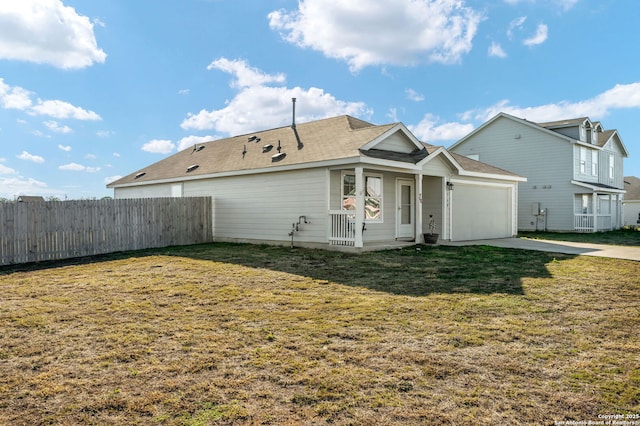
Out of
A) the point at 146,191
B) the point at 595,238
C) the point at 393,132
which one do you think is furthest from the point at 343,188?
the point at 595,238

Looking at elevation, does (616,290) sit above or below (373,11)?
below

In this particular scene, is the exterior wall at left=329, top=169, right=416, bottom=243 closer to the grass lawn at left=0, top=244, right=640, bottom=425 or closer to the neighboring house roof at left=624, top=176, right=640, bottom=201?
the grass lawn at left=0, top=244, right=640, bottom=425

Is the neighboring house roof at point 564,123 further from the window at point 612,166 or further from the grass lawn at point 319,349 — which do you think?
the grass lawn at point 319,349

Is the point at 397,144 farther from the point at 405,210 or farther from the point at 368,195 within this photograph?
the point at 405,210

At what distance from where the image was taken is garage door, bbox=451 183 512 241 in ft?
52.0

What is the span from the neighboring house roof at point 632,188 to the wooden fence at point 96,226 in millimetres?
38507

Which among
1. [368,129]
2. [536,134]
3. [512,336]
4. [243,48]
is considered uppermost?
[243,48]

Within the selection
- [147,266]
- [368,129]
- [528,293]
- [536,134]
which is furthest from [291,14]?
[536,134]

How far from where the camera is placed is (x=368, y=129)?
13523 mm

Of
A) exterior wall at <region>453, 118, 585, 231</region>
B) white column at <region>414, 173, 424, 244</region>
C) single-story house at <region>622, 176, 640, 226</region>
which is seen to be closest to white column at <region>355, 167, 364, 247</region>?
white column at <region>414, 173, 424, 244</region>

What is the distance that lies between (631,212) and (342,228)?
123 feet

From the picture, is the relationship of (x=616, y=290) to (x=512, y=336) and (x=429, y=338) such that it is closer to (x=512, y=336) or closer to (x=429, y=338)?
(x=512, y=336)

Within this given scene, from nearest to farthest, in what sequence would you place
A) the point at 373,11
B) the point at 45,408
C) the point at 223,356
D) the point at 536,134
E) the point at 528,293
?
the point at 45,408, the point at 223,356, the point at 528,293, the point at 373,11, the point at 536,134

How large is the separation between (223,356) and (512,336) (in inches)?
128
